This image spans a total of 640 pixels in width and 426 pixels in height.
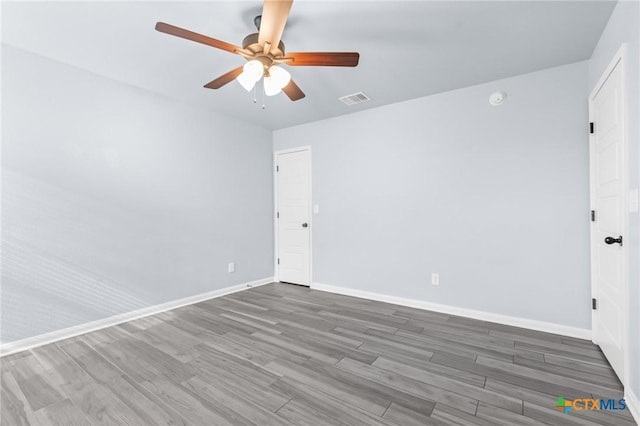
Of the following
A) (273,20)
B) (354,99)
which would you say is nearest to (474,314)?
(354,99)

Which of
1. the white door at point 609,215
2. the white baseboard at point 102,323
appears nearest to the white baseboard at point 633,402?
the white door at point 609,215

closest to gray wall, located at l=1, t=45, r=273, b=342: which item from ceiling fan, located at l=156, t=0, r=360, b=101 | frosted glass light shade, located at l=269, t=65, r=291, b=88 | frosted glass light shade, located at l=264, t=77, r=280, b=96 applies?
ceiling fan, located at l=156, t=0, r=360, b=101

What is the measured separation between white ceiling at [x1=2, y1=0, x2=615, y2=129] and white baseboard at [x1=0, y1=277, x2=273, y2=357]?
8.18ft

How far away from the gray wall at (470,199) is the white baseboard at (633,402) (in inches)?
42.7

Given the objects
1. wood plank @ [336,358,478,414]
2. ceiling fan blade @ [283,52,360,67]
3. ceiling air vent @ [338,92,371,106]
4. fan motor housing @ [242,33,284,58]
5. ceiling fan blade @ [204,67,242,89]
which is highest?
ceiling air vent @ [338,92,371,106]

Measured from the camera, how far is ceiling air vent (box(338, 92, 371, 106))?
3474mm

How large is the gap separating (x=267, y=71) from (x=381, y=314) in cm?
270

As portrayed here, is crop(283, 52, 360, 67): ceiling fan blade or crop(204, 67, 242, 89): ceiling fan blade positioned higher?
crop(204, 67, 242, 89): ceiling fan blade

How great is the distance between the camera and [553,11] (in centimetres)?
204

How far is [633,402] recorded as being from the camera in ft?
5.50

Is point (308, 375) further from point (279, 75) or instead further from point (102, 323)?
point (102, 323)

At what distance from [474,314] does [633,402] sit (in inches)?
59.7

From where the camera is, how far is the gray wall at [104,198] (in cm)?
253

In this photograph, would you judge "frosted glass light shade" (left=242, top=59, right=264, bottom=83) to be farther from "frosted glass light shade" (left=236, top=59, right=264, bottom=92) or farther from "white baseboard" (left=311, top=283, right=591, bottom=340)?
"white baseboard" (left=311, top=283, right=591, bottom=340)
